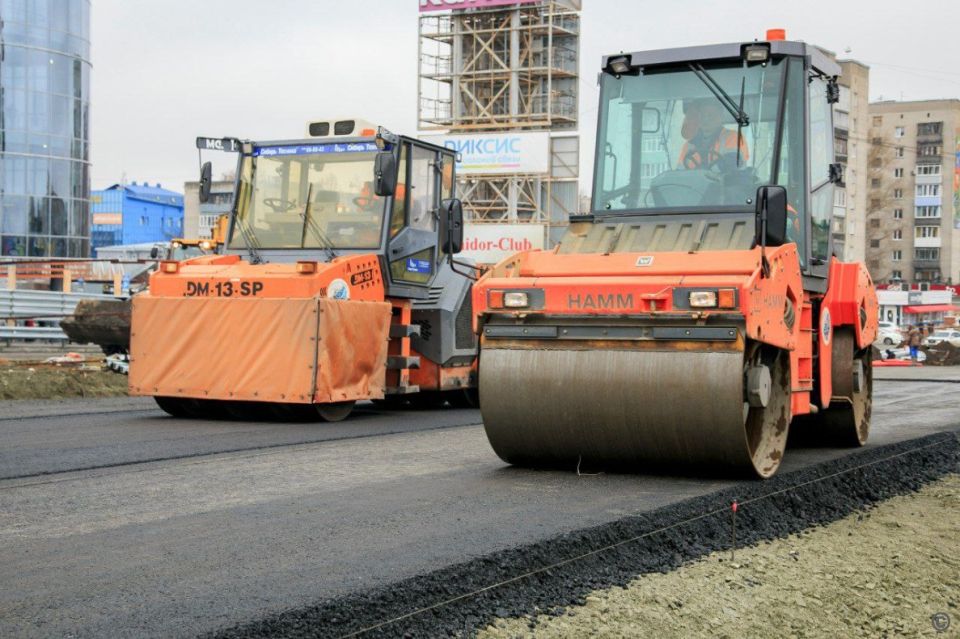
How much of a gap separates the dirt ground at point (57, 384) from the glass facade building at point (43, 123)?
31986 mm

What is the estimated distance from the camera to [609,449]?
8633 millimetres

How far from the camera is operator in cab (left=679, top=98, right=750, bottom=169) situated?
939 cm

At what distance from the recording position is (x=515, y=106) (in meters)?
65.6

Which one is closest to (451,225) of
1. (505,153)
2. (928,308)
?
(505,153)

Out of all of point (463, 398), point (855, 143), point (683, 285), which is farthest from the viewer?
point (855, 143)

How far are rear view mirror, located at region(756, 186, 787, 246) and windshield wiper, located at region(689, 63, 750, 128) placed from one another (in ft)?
3.69

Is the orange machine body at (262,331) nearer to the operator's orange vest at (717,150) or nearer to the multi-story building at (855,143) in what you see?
the operator's orange vest at (717,150)

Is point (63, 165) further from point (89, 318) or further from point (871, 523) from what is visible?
point (871, 523)

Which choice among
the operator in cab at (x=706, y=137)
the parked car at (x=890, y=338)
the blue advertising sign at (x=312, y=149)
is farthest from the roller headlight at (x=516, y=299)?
the parked car at (x=890, y=338)

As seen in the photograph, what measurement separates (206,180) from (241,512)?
8171 mm

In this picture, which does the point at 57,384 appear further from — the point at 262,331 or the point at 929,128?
the point at 929,128

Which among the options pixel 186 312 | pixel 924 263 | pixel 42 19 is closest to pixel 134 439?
pixel 186 312

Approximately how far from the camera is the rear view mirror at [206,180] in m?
14.8

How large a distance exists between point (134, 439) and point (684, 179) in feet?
16.9
